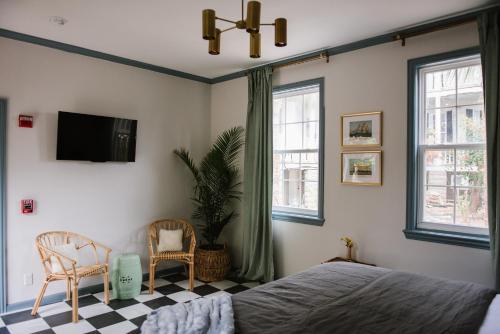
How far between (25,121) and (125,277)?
188 cm

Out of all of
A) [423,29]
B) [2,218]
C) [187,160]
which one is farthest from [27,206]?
[423,29]

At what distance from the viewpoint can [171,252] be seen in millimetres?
4113

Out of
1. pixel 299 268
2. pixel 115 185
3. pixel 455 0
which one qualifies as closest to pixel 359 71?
pixel 455 0

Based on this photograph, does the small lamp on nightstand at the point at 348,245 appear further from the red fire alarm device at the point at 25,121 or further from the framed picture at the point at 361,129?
the red fire alarm device at the point at 25,121

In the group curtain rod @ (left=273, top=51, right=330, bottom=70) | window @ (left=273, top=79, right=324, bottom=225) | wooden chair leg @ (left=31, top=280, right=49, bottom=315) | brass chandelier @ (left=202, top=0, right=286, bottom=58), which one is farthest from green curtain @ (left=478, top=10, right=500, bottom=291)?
wooden chair leg @ (left=31, top=280, right=49, bottom=315)

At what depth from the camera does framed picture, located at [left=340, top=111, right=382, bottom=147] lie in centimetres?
338

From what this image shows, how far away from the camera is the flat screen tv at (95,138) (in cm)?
363

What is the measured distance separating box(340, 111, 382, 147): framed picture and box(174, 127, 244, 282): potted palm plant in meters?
1.51

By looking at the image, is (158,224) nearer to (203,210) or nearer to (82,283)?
(203,210)

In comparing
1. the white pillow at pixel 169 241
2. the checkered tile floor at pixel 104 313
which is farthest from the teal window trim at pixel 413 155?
the white pillow at pixel 169 241

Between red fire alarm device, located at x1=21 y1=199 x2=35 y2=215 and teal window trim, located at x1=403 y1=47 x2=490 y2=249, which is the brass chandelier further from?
red fire alarm device, located at x1=21 y1=199 x2=35 y2=215

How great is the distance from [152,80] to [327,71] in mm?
2210

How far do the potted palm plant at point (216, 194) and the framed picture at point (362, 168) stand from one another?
61.1 inches

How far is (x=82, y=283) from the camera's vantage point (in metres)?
3.86
